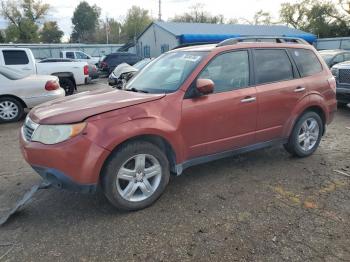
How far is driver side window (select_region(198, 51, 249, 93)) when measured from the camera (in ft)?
12.5

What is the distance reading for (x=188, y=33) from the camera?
27328mm

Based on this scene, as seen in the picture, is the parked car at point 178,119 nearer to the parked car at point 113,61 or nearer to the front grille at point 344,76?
the front grille at point 344,76

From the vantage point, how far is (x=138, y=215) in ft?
11.0

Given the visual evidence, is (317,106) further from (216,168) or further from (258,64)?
(216,168)

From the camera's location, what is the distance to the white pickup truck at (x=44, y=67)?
983 centimetres

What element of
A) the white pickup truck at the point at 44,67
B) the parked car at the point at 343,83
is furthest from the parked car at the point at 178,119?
the white pickup truck at the point at 44,67

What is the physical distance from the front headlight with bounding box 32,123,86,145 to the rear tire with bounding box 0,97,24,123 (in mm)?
5419

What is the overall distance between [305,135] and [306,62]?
110 cm

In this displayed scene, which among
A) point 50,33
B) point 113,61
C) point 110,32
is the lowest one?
point 113,61

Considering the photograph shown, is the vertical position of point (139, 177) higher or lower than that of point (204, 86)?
lower

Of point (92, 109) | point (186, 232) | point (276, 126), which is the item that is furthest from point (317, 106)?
point (92, 109)

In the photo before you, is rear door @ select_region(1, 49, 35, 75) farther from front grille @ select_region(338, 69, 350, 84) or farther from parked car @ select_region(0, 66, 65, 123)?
front grille @ select_region(338, 69, 350, 84)

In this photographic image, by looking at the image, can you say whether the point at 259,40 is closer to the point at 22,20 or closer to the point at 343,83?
the point at 343,83

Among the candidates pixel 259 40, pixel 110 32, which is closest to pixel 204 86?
pixel 259 40
